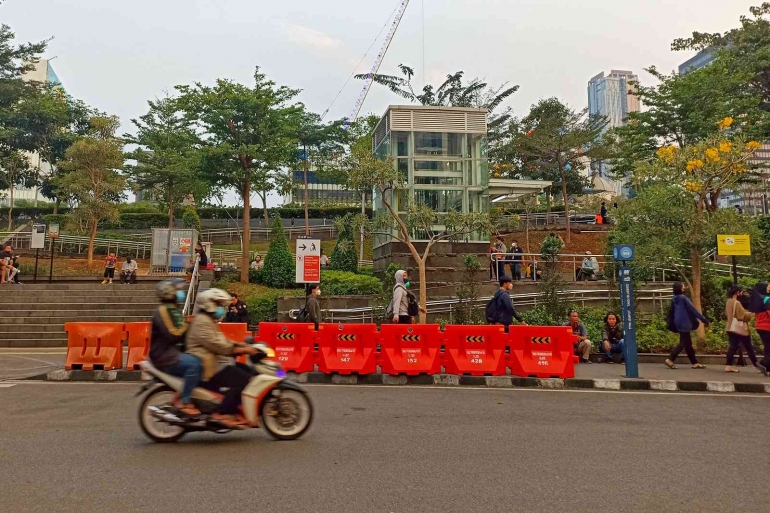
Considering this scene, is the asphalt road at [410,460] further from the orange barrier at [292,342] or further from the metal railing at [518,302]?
the metal railing at [518,302]

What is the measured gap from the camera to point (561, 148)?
33.5 m

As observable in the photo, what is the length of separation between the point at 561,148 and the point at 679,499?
3192 centimetres

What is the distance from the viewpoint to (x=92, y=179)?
26641mm

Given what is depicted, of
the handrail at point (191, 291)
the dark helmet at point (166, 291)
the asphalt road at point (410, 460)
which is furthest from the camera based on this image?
the handrail at point (191, 291)

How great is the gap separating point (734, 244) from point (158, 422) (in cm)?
1315

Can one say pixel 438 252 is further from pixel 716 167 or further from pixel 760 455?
pixel 760 455

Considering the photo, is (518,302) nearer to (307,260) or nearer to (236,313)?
(307,260)

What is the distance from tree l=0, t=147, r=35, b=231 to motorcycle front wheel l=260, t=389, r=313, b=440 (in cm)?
3855

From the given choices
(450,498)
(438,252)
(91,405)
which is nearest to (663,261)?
(438,252)

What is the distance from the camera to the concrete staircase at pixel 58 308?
16125mm

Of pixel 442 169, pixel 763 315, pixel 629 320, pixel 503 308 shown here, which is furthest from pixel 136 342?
pixel 442 169

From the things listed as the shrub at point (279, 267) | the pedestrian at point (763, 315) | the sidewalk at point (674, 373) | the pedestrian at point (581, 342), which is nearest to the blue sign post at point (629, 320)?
the sidewalk at point (674, 373)

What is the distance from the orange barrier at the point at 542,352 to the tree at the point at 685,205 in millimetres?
5496

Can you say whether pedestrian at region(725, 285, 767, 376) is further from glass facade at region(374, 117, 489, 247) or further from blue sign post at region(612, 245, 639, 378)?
glass facade at region(374, 117, 489, 247)
